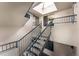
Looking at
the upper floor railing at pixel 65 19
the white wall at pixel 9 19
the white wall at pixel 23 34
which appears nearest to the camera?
the upper floor railing at pixel 65 19

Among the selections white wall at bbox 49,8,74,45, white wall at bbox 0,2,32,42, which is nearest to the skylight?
white wall at bbox 49,8,74,45

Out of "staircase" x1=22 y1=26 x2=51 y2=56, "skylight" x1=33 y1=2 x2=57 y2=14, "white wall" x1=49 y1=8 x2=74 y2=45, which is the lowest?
"staircase" x1=22 y1=26 x2=51 y2=56

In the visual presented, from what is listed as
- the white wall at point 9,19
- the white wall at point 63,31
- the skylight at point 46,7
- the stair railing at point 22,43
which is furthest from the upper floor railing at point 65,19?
the white wall at point 9,19

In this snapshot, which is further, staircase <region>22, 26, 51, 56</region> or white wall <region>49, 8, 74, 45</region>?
staircase <region>22, 26, 51, 56</region>

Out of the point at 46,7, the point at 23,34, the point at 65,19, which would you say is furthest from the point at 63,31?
the point at 23,34

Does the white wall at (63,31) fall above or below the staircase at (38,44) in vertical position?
above

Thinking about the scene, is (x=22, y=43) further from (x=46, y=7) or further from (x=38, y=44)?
(x=46, y=7)

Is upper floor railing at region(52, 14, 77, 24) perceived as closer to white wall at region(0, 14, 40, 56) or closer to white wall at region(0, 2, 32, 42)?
white wall at region(0, 14, 40, 56)

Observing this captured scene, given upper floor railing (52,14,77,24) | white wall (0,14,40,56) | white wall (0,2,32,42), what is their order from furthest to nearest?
1. white wall (0,2,32,42)
2. white wall (0,14,40,56)
3. upper floor railing (52,14,77,24)

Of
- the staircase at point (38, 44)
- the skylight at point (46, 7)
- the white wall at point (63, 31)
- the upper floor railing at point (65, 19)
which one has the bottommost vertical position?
the staircase at point (38, 44)

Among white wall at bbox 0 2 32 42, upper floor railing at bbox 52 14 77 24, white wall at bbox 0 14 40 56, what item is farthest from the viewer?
white wall at bbox 0 2 32 42

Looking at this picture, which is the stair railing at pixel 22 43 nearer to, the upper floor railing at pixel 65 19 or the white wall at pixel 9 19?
the white wall at pixel 9 19

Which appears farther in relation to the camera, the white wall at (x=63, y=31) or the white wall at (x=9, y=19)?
the white wall at (x=9, y=19)

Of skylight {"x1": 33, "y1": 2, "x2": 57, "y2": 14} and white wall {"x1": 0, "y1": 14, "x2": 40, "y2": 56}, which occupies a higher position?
skylight {"x1": 33, "y1": 2, "x2": 57, "y2": 14}
